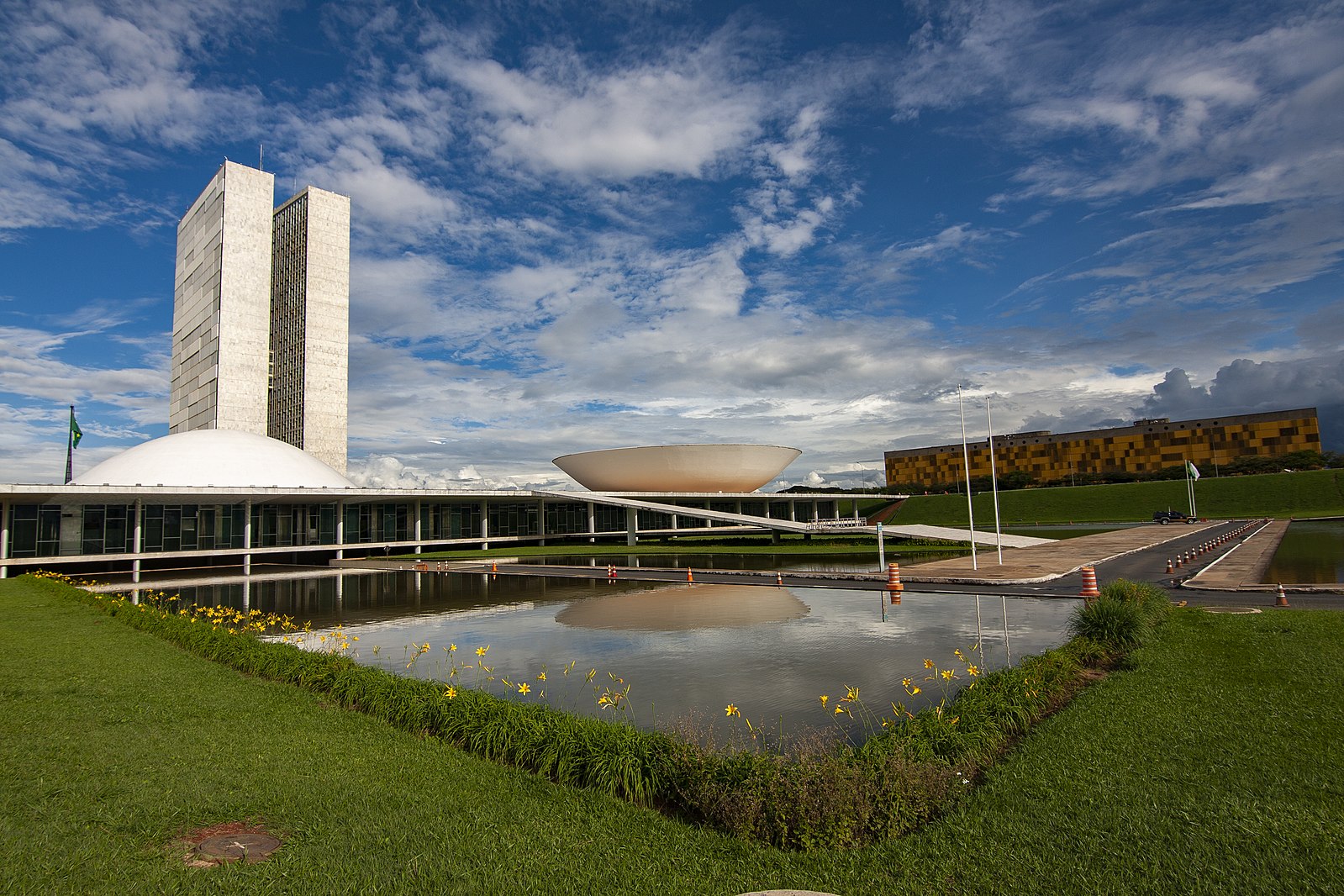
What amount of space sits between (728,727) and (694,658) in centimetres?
347

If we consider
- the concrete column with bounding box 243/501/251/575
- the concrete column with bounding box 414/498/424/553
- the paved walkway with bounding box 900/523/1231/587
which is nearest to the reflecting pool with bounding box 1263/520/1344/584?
the paved walkway with bounding box 900/523/1231/587

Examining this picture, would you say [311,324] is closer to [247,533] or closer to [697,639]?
[247,533]

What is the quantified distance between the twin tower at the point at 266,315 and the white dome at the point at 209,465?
658 inches

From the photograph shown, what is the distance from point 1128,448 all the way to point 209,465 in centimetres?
10972

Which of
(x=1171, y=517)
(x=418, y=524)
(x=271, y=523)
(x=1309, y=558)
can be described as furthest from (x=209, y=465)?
Answer: (x=1171, y=517)

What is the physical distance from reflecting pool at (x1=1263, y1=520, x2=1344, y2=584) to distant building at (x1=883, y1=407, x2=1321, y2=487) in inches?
2625

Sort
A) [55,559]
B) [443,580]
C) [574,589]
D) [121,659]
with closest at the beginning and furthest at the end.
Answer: [121,659] < [574,589] < [443,580] < [55,559]

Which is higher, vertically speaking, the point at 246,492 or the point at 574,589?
the point at 246,492

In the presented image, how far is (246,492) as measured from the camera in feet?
105

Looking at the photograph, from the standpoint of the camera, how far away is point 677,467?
54.0 metres

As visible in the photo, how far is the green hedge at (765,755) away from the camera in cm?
451

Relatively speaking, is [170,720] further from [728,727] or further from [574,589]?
[574,589]

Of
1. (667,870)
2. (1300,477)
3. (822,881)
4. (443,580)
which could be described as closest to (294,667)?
(667,870)

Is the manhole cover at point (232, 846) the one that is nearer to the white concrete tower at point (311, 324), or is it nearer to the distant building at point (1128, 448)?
the white concrete tower at point (311, 324)
